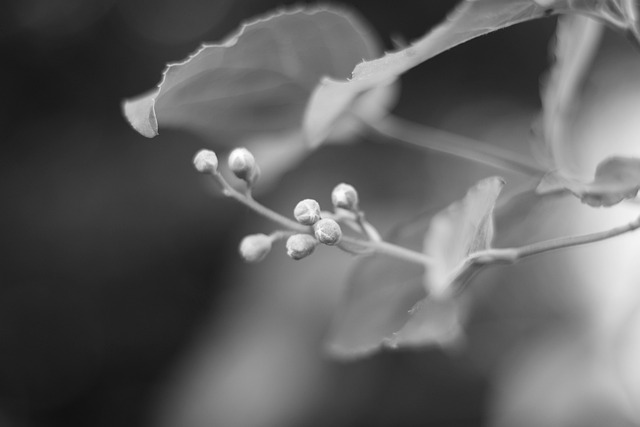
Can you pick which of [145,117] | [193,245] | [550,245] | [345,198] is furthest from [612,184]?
[193,245]

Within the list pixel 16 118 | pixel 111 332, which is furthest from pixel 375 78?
pixel 111 332

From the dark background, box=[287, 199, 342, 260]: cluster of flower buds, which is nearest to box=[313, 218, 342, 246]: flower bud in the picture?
box=[287, 199, 342, 260]: cluster of flower buds

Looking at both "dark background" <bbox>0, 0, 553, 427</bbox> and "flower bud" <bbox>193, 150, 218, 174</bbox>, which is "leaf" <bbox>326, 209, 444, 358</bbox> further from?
"dark background" <bbox>0, 0, 553, 427</bbox>

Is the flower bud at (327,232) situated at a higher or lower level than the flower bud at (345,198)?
lower

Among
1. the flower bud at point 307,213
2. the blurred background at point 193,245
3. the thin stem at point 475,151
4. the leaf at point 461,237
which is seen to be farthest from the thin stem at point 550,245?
the blurred background at point 193,245

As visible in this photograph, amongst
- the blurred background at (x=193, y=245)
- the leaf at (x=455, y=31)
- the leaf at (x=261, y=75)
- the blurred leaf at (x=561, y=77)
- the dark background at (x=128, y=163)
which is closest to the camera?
the leaf at (x=455, y=31)

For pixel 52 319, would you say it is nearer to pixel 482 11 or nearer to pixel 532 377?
pixel 532 377

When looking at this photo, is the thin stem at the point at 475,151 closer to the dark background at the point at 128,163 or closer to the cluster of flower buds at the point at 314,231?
the cluster of flower buds at the point at 314,231
